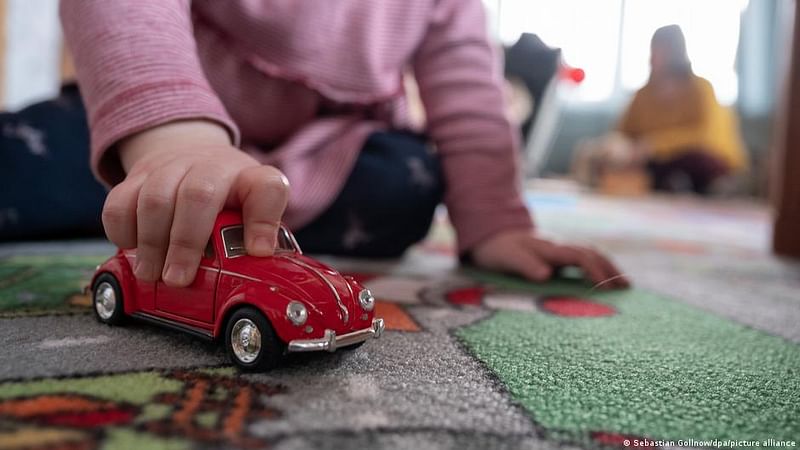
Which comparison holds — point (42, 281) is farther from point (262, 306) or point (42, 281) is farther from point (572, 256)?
point (572, 256)

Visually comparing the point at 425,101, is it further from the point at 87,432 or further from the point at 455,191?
the point at 87,432

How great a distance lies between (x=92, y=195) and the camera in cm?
91

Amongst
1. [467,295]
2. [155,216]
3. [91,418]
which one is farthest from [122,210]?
[467,295]

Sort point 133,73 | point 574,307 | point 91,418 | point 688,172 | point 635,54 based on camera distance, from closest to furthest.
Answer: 1. point 91,418
2. point 133,73
3. point 574,307
4. point 688,172
5. point 635,54

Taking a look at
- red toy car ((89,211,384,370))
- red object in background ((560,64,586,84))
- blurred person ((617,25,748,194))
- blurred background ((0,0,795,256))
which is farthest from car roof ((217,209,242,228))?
blurred person ((617,25,748,194))

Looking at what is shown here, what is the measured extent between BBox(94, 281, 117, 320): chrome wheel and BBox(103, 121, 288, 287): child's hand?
0.04 metres

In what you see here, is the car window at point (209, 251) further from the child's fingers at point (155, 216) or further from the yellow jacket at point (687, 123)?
the yellow jacket at point (687, 123)

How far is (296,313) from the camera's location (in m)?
0.34

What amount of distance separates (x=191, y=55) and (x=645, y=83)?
366 cm

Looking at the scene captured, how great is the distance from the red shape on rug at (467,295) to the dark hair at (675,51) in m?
3.34

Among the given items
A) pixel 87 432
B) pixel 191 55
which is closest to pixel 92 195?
pixel 191 55

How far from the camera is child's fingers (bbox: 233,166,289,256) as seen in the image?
1.23 ft

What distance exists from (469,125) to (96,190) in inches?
20.4

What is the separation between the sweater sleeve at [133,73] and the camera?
0.47 meters
